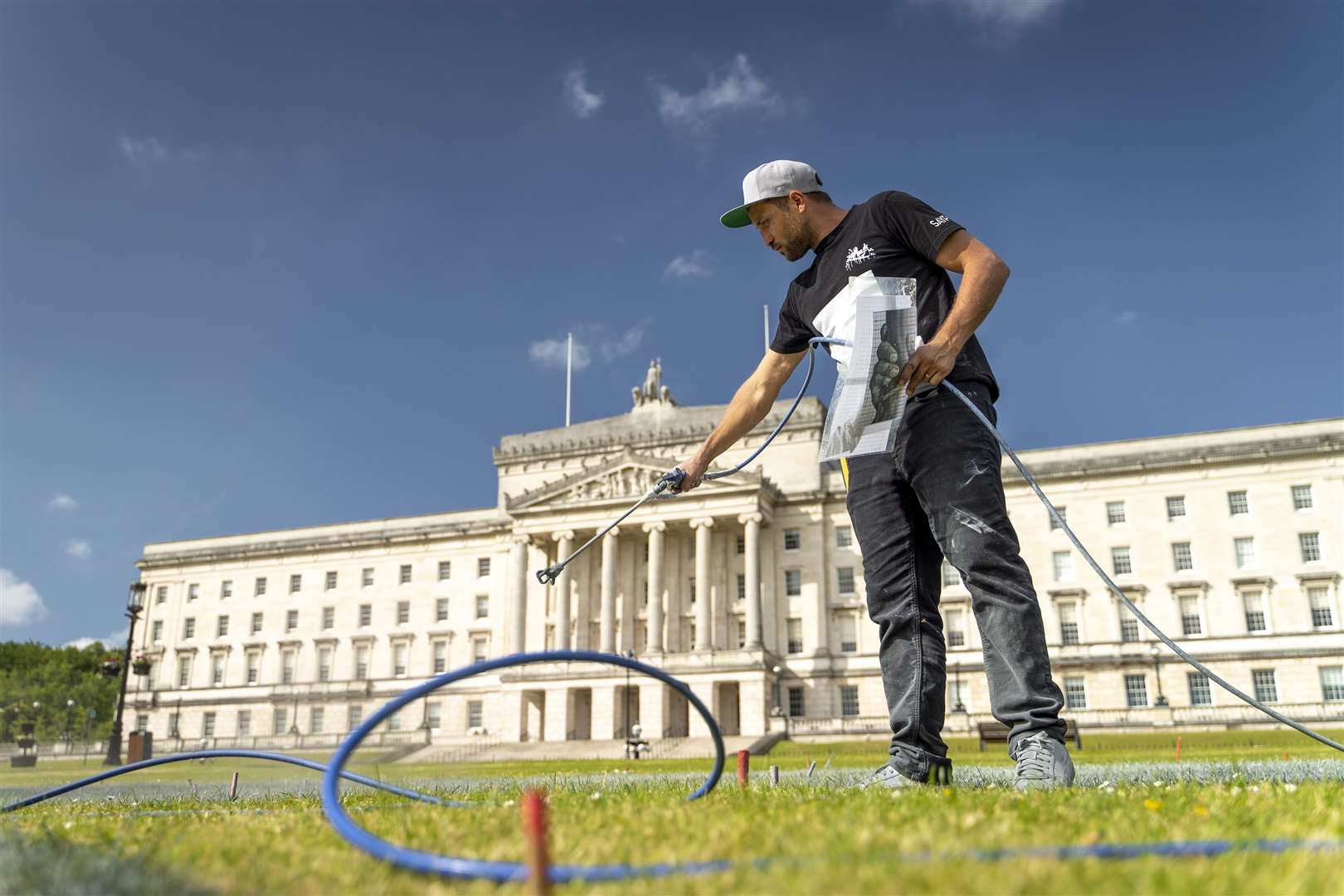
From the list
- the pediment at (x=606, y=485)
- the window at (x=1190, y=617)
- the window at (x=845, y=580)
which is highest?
the pediment at (x=606, y=485)

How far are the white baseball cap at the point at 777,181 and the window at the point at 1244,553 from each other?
58920mm

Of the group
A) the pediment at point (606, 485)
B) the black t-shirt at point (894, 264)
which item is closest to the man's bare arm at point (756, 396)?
the black t-shirt at point (894, 264)

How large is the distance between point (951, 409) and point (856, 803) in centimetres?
246

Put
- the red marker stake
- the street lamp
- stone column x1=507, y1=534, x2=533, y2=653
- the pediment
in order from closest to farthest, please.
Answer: the red marker stake → the street lamp → the pediment → stone column x1=507, y1=534, x2=533, y2=653

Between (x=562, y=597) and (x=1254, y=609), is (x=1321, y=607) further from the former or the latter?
(x=562, y=597)

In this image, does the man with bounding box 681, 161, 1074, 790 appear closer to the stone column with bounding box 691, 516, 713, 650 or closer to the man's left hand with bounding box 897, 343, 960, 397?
the man's left hand with bounding box 897, 343, 960, 397

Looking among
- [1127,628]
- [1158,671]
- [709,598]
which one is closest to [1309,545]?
[1127,628]

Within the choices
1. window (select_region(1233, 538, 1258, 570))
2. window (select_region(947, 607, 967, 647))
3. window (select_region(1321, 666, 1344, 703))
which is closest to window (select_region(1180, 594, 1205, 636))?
window (select_region(1233, 538, 1258, 570))

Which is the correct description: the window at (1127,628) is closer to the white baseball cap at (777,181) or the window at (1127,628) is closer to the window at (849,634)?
the window at (849,634)

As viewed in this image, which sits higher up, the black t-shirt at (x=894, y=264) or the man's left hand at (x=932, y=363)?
the black t-shirt at (x=894, y=264)

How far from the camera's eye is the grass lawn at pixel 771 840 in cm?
237

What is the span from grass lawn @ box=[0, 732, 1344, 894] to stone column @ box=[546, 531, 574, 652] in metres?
57.0

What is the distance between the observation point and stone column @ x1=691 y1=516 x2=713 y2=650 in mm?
60812

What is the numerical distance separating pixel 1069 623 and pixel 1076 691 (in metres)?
3.94
